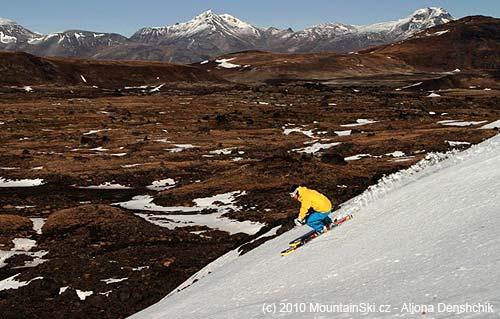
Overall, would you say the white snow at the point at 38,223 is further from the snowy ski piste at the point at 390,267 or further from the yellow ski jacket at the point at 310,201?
the yellow ski jacket at the point at 310,201

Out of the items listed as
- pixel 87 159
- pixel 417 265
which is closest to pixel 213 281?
pixel 417 265

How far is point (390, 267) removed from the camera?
11.8 m

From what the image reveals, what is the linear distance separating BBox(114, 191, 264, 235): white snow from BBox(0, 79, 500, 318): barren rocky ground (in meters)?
0.28

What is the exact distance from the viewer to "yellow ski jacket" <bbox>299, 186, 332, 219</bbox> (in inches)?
688

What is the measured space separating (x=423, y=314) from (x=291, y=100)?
134m

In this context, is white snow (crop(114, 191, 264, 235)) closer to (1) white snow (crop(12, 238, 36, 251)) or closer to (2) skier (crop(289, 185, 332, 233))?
(1) white snow (crop(12, 238, 36, 251))

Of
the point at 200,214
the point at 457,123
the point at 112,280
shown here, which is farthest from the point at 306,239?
the point at 457,123

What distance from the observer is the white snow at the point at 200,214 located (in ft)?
112

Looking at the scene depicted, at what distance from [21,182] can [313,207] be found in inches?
1679

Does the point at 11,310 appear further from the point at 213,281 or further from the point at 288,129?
the point at 288,129

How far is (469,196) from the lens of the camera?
50.6ft

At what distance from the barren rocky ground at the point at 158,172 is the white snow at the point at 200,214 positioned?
278mm

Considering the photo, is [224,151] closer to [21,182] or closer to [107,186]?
[107,186]

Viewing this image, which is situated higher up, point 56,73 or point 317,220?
point 56,73
